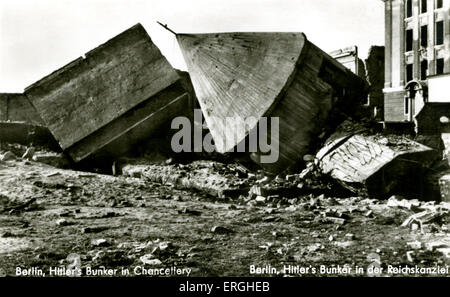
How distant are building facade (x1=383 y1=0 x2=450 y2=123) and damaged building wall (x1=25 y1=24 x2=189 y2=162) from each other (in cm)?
1397

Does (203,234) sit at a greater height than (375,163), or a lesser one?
lesser

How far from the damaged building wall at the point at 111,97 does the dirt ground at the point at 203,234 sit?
7.45 ft

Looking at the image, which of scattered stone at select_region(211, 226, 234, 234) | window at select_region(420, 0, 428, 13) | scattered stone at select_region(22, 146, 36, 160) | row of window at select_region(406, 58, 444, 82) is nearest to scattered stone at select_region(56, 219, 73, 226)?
scattered stone at select_region(211, 226, 234, 234)

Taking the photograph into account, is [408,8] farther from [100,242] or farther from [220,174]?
[100,242]

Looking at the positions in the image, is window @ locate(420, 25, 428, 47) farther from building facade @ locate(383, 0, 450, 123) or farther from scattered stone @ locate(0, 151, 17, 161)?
scattered stone @ locate(0, 151, 17, 161)

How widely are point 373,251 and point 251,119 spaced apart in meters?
3.29

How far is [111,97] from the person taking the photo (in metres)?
8.70

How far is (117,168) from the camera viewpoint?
859 centimetres

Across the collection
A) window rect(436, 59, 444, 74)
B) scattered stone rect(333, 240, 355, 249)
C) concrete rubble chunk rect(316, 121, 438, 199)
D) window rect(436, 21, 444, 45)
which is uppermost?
window rect(436, 21, 444, 45)

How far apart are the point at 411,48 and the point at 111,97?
65.0 ft

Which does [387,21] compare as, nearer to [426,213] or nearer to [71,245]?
[426,213]

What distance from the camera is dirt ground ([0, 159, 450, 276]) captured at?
11.3ft

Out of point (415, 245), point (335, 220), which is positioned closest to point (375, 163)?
point (335, 220)

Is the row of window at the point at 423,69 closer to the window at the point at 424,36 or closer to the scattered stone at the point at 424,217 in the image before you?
the window at the point at 424,36
